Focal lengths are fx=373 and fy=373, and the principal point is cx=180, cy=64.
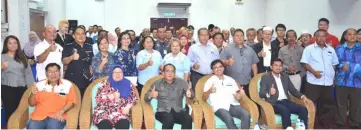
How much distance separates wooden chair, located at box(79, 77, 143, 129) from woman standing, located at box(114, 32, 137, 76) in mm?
405

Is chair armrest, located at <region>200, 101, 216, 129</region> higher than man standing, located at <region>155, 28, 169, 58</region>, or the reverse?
man standing, located at <region>155, 28, 169, 58</region>

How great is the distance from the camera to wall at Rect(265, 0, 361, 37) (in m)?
7.18

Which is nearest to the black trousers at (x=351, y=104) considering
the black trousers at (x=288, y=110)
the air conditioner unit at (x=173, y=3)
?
the black trousers at (x=288, y=110)

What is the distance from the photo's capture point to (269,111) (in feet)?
14.6

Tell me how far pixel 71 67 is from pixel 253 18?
8.78m

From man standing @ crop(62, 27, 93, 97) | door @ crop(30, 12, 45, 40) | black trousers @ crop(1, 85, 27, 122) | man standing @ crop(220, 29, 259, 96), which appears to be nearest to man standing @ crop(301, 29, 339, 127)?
man standing @ crop(220, 29, 259, 96)

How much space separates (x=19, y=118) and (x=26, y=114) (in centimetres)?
21

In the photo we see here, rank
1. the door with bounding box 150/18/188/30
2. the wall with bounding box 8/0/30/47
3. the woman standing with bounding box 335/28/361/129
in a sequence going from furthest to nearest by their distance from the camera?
1. the door with bounding box 150/18/188/30
2. the wall with bounding box 8/0/30/47
3. the woman standing with bounding box 335/28/361/129

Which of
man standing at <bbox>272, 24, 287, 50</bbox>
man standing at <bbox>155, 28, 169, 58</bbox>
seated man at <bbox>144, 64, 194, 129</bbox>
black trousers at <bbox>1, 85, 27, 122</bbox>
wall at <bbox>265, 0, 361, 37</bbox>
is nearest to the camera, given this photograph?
seated man at <bbox>144, 64, 194, 129</bbox>

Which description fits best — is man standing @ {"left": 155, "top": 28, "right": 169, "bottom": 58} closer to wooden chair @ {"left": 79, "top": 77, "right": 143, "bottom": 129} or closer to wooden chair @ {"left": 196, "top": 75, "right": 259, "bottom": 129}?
wooden chair @ {"left": 196, "top": 75, "right": 259, "bottom": 129}

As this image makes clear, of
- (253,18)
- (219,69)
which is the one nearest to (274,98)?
(219,69)

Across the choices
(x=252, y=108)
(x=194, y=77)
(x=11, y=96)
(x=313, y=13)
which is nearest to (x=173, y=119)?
(x=252, y=108)

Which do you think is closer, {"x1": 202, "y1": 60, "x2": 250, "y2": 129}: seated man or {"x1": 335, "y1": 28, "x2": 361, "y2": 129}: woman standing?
{"x1": 202, "y1": 60, "x2": 250, "y2": 129}: seated man

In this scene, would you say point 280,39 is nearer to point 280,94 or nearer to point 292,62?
point 292,62
